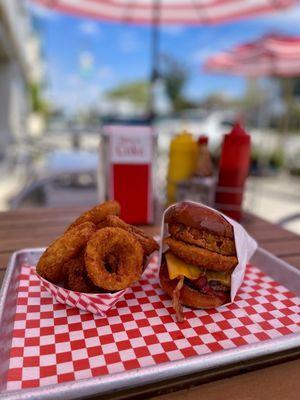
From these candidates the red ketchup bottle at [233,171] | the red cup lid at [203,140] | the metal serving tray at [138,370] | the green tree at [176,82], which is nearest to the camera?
the metal serving tray at [138,370]

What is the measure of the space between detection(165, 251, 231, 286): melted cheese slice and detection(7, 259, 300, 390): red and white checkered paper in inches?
2.5

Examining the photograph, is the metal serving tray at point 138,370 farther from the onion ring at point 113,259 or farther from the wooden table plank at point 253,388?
the onion ring at point 113,259

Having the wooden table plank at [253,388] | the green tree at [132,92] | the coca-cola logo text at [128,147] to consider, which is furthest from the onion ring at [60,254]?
the green tree at [132,92]

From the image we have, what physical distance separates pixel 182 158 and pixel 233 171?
0.76 ft

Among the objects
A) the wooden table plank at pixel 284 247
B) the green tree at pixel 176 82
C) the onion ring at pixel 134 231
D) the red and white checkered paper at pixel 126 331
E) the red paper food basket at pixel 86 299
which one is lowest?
the wooden table plank at pixel 284 247

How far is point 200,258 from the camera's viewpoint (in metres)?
0.80

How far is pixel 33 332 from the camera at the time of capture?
0.69m

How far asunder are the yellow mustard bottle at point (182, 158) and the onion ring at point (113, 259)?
0.73 m

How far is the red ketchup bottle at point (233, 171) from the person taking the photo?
1.33 meters

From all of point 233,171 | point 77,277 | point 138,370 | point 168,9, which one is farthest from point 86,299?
point 168,9

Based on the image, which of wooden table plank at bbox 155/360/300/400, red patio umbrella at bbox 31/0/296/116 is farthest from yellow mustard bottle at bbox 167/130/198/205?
red patio umbrella at bbox 31/0/296/116

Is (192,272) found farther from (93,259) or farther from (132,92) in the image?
(132,92)

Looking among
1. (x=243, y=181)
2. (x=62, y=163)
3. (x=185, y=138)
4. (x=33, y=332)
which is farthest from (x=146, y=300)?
(x=62, y=163)

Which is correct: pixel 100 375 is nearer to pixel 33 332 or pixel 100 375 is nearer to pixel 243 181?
pixel 33 332
